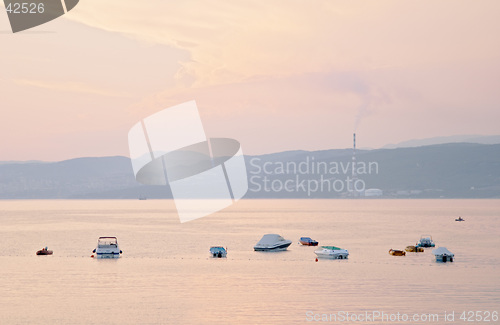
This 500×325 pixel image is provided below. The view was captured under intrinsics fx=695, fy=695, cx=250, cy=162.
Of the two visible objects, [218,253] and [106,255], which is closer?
[106,255]

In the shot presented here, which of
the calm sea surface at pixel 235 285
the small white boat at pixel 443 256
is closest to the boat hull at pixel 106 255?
the calm sea surface at pixel 235 285

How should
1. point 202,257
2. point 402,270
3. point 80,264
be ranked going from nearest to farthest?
point 402,270 < point 80,264 < point 202,257

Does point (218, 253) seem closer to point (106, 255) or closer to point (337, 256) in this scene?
point (106, 255)

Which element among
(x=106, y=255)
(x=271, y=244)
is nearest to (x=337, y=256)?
(x=271, y=244)

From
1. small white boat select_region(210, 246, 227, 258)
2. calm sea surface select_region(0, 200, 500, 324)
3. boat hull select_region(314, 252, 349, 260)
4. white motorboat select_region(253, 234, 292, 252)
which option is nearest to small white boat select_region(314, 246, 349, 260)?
boat hull select_region(314, 252, 349, 260)

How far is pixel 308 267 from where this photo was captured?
350 ft

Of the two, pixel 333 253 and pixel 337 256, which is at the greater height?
pixel 333 253

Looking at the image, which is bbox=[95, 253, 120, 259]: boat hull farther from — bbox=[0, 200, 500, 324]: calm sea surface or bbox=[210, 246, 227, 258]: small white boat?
bbox=[210, 246, 227, 258]: small white boat

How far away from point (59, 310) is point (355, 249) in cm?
8203

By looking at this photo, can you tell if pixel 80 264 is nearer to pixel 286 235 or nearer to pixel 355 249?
pixel 355 249

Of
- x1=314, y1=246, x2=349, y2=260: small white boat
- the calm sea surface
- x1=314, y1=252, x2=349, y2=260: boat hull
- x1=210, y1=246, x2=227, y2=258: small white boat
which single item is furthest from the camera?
x1=210, y1=246, x2=227, y2=258: small white boat

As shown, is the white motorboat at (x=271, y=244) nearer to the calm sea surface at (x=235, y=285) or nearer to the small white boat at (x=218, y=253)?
the calm sea surface at (x=235, y=285)

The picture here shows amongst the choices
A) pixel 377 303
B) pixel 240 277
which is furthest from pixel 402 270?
pixel 377 303

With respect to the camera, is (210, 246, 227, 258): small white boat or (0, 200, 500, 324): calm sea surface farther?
(210, 246, 227, 258): small white boat
